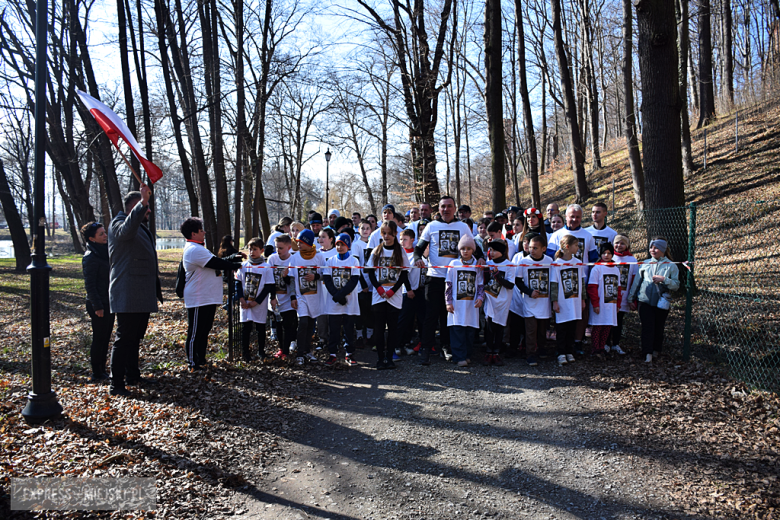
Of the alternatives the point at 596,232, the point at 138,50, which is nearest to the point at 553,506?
the point at 596,232

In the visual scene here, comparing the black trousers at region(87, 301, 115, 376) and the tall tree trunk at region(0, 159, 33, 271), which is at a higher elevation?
the tall tree trunk at region(0, 159, 33, 271)

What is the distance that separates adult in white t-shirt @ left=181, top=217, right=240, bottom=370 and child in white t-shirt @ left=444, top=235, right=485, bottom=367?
3.14 meters

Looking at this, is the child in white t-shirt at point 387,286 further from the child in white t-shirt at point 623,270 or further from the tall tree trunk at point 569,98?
the tall tree trunk at point 569,98

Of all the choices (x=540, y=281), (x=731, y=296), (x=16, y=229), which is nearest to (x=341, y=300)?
(x=540, y=281)

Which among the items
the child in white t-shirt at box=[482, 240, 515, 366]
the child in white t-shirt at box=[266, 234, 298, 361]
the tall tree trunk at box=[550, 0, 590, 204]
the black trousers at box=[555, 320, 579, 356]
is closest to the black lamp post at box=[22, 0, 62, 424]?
the child in white t-shirt at box=[266, 234, 298, 361]

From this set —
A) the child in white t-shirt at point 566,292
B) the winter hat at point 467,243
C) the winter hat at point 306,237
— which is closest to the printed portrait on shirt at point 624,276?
the child in white t-shirt at point 566,292

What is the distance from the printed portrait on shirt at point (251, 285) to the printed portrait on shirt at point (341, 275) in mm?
1138

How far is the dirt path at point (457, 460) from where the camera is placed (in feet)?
12.4

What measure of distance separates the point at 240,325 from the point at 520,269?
451 cm

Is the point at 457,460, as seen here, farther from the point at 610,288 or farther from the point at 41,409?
the point at 610,288

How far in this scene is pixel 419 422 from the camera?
5406 mm

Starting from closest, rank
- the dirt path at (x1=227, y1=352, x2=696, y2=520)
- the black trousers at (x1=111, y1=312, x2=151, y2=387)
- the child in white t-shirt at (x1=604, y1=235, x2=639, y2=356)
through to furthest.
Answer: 1. the dirt path at (x1=227, y1=352, x2=696, y2=520)
2. the black trousers at (x1=111, y1=312, x2=151, y2=387)
3. the child in white t-shirt at (x1=604, y1=235, x2=639, y2=356)

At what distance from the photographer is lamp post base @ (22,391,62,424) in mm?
4852

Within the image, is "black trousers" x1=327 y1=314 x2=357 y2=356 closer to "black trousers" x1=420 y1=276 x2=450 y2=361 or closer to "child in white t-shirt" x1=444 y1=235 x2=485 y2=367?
"black trousers" x1=420 y1=276 x2=450 y2=361
